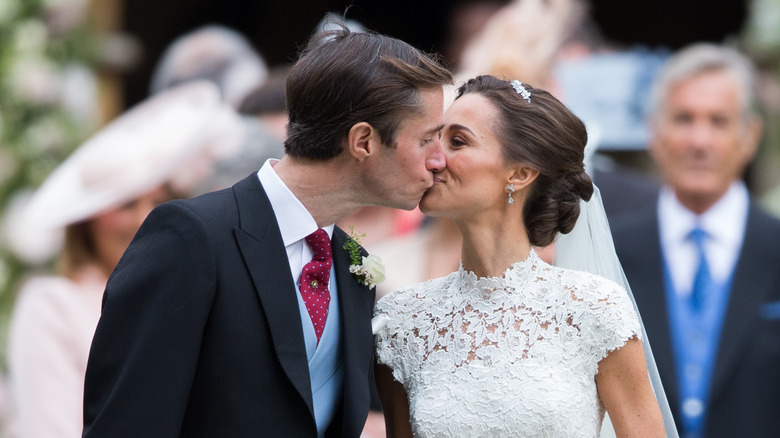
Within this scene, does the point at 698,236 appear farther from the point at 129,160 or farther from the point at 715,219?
the point at 129,160

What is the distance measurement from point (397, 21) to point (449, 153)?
539 centimetres

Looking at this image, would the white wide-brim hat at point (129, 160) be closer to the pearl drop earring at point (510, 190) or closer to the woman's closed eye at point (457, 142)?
the woman's closed eye at point (457, 142)

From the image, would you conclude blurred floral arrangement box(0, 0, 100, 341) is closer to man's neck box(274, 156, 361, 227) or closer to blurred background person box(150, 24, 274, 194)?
blurred background person box(150, 24, 274, 194)

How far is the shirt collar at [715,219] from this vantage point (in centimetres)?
567

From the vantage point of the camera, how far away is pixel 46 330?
16.7 ft

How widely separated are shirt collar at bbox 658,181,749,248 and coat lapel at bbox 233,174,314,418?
119 inches

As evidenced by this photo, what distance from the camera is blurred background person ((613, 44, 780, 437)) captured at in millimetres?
5309

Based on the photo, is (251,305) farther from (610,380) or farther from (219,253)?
(610,380)

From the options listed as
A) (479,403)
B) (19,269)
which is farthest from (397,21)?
(479,403)

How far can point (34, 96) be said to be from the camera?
746cm

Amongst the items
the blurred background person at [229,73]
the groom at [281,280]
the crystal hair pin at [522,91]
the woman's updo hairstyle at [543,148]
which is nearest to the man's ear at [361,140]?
the groom at [281,280]

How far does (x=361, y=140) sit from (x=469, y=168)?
1.49ft

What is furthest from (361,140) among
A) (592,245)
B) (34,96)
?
(34,96)

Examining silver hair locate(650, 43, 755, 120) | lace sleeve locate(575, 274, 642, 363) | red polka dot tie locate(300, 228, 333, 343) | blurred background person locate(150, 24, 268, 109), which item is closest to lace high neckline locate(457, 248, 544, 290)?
lace sleeve locate(575, 274, 642, 363)
